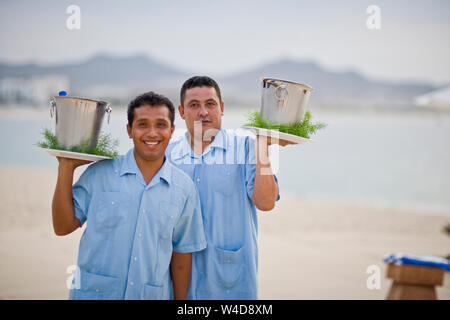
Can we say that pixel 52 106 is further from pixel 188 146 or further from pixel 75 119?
pixel 188 146

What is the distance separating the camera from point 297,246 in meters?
8.88

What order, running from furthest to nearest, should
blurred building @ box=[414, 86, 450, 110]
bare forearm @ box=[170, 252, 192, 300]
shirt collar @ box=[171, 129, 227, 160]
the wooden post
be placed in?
blurred building @ box=[414, 86, 450, 110] → the wooden post → shirt collar @ box=[171, 129, 227, 160] → bare forearm @ box=[170, 252, 192, 300]

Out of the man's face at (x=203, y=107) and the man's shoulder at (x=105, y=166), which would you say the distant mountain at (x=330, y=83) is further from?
the man's shoulder at (x=105, y=166)

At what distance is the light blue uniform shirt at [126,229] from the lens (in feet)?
8.47

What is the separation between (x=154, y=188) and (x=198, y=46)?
155 metres

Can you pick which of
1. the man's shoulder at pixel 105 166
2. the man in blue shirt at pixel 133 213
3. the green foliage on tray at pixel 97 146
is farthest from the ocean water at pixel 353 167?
the man in blue shirt at pixel 133 213

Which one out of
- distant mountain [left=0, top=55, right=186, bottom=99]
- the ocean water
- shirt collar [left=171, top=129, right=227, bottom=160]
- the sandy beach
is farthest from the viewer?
distant mountain [left=0, top=55, right=186, bottom=99]

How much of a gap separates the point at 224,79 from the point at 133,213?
15949cm

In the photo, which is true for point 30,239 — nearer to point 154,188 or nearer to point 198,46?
point 154,188

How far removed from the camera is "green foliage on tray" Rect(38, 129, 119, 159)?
2.62 meters

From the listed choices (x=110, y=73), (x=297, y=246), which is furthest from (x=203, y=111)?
(x=110, y=73)

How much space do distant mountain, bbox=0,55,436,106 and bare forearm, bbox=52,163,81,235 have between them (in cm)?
11985

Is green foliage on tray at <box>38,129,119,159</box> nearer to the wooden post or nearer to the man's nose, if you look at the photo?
the man's nose

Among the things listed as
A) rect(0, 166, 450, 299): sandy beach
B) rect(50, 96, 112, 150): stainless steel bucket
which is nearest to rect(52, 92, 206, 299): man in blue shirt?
rect(50, 96, 112, 150): stainless steel bucket
